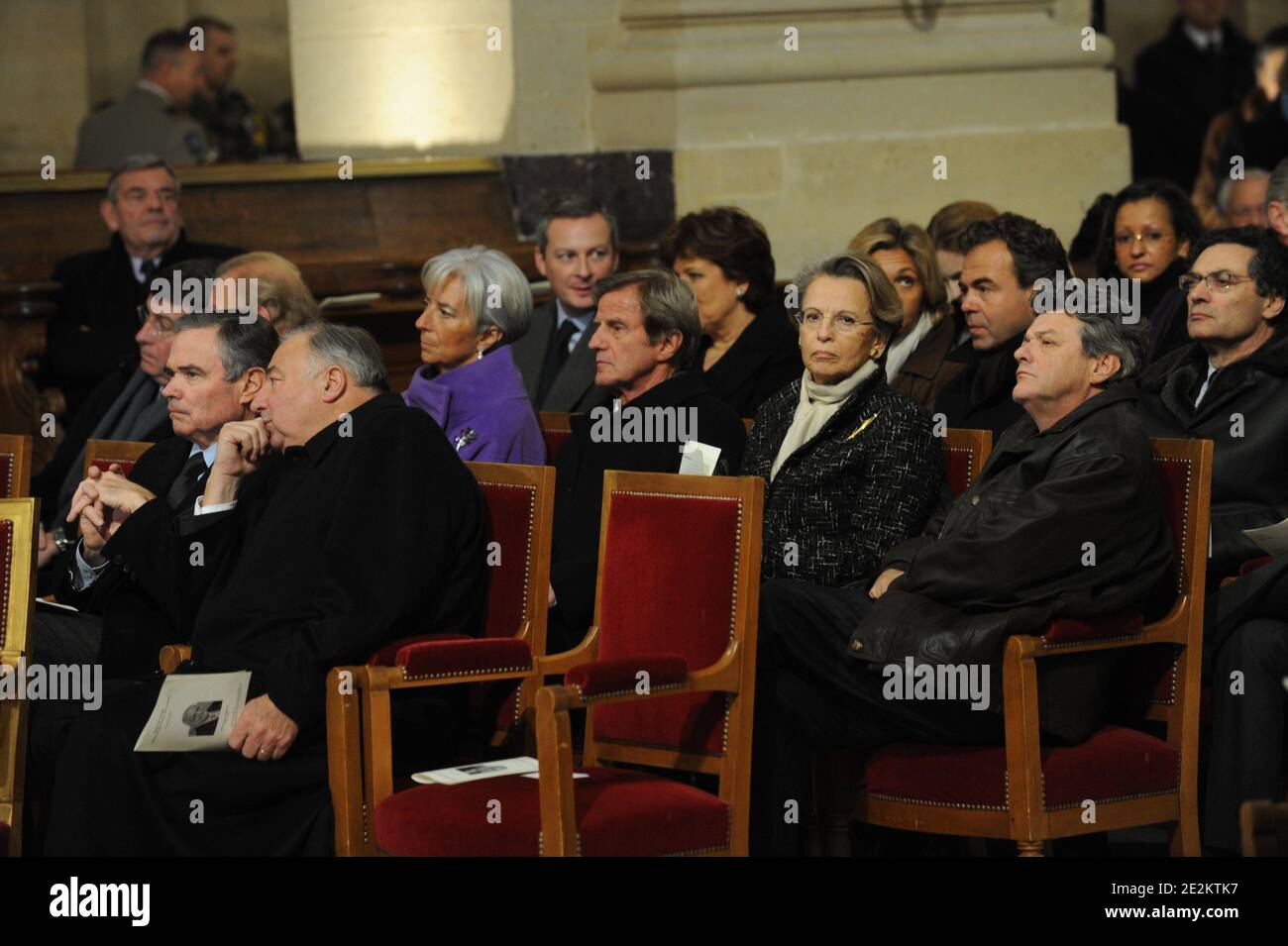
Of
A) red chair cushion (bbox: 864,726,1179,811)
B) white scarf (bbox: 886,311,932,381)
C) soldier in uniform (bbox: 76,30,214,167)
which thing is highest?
soldier in uniform (bbox: 76,30,214,167)

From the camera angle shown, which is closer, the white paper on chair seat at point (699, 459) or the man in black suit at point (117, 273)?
the white paper on chair seat at point (699, 459)

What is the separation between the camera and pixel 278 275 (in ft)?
18.8

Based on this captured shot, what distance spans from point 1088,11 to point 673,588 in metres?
4.45

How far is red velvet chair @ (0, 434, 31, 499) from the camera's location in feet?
16.5

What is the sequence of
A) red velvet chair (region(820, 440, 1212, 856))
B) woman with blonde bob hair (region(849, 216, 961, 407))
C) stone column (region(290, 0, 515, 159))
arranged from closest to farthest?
1. red velvet chair (region(820, 440, 1212, 856))
2. woman with blonde bob hair (region(849, 216, 961, 407))
3. stone column (region(290, 0, 515, 159))

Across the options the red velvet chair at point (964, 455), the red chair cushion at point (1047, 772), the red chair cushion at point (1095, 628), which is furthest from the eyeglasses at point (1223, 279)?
the red chair cushion at point (1047, 772)

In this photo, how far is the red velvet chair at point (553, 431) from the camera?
534 cm

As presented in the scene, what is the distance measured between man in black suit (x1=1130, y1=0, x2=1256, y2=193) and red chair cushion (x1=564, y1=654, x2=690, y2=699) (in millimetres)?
7559

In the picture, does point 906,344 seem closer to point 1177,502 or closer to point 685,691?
point 1177,502

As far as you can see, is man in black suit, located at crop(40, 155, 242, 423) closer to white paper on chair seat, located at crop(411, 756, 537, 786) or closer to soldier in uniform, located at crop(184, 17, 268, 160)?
white paper on chair seat, located at crop(411, 756, 537, 786)

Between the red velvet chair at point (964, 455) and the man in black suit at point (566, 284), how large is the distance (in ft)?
5.40

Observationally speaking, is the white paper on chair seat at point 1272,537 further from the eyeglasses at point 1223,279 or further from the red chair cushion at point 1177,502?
the eyeglasses at point 1223,279

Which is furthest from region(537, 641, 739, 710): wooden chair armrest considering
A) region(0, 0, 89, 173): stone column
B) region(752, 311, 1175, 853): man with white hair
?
region(0, 0, 89, 173): stone column
